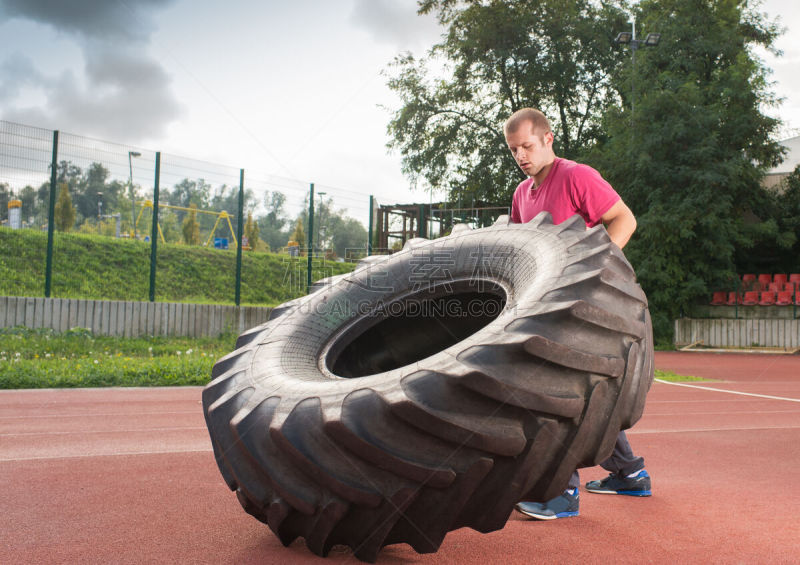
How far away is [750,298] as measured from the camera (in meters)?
19.7

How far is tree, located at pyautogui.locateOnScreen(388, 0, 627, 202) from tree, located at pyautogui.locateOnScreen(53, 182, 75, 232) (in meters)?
→ 16.3

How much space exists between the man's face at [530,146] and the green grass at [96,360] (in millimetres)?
6072

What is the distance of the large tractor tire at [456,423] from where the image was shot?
1.73 meters

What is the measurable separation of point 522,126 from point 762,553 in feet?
6.36

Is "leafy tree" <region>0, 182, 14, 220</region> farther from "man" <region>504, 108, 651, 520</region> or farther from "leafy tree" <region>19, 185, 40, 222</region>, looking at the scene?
"man" <region>504, 108, 651, 520</region>

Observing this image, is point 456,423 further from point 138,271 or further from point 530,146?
point 138,271

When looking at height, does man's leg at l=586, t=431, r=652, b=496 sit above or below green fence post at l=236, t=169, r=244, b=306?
below

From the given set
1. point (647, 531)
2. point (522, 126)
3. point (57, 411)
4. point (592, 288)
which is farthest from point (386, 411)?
point (57, 411)

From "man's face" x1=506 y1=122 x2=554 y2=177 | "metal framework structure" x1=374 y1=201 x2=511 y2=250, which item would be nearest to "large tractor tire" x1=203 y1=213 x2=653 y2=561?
"man's face" x1=506 y1=122 x2=554 y2=177

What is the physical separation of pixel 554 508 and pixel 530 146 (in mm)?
1608

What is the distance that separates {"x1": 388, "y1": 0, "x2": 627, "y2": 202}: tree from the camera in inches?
1017

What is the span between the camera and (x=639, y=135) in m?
21.1

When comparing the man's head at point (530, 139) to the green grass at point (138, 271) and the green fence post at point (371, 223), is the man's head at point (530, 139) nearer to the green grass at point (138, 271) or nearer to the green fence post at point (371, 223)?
the green grass at point (138, 271)

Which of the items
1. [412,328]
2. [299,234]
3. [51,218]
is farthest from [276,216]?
[412,328]
